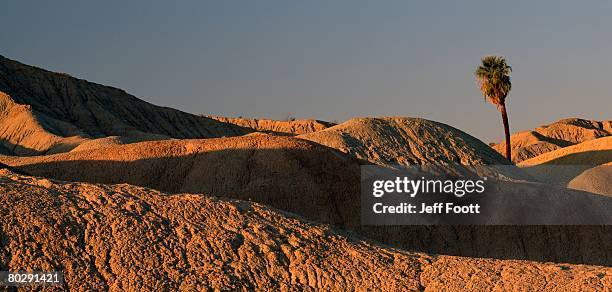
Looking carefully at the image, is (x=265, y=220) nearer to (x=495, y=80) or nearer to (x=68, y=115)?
(x=495, y=80)

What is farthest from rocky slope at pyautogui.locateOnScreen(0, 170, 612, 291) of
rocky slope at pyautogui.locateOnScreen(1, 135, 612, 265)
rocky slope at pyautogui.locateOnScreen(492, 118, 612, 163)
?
rocky slope at pyautogui.locateOnScreen(492, 118, 612, 163)

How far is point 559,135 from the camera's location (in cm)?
13112

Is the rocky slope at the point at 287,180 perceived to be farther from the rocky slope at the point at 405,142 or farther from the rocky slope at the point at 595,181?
the rocky slope at the point at 595,181

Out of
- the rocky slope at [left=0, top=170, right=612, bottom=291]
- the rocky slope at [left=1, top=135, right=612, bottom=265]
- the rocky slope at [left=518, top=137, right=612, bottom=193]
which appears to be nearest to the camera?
the rocky slope at [left=0, top=170, right=612, bottom=291]

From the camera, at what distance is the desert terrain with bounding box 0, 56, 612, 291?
12.9 m

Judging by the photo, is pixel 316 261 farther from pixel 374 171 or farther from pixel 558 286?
pixel 374 171

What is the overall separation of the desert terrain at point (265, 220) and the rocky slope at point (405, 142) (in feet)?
0.34

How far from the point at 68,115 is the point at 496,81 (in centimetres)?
4266

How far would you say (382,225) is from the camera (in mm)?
27547

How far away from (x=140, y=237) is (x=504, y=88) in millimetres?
44412

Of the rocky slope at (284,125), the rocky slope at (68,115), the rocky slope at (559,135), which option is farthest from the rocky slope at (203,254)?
the rocky slope at (559,135)

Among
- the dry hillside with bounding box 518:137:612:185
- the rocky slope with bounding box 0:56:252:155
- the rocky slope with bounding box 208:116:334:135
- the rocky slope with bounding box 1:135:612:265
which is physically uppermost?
the rocky slope with bounding box 208:116:334:135

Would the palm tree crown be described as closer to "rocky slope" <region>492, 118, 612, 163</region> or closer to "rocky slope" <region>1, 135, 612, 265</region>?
"rocky slope" <region>1, 135, 612, 265</region>

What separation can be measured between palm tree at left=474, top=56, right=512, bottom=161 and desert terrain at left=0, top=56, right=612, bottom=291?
509 cm
